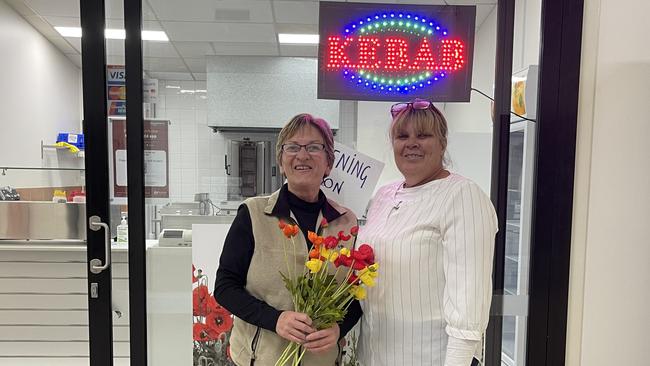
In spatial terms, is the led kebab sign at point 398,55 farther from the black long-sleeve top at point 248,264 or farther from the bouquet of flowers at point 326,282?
the bouquet of flowers at point 326,282

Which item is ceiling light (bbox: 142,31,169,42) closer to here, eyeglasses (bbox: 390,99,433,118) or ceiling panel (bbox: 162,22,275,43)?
ceiling panel (bbox: 162,22,275,43)

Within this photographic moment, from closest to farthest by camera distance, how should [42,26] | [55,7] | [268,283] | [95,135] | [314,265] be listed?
[314,265], [268,283], [95,135], [55,7], [42,26]

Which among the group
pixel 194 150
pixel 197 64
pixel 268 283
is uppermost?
pixel 197 64

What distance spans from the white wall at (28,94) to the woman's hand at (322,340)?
10.1ft

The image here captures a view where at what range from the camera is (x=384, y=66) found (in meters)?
1.46

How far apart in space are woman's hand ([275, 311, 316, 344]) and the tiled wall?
510 millimetres

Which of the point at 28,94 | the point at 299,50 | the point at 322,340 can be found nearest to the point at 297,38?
the point at 299,50

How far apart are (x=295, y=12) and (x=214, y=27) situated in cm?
27

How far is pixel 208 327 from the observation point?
1.55 m

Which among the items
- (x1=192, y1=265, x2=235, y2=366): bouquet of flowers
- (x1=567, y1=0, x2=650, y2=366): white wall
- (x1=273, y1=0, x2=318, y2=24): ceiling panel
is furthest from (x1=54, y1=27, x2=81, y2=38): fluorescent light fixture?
(x1=567, y1=0, x2=650, y2=366): white wall

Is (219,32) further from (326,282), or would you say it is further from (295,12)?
(326,282)

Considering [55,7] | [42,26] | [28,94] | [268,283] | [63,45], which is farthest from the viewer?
[63,45]

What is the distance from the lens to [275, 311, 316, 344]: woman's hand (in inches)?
45.9

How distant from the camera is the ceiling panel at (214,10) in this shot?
1450 mm
